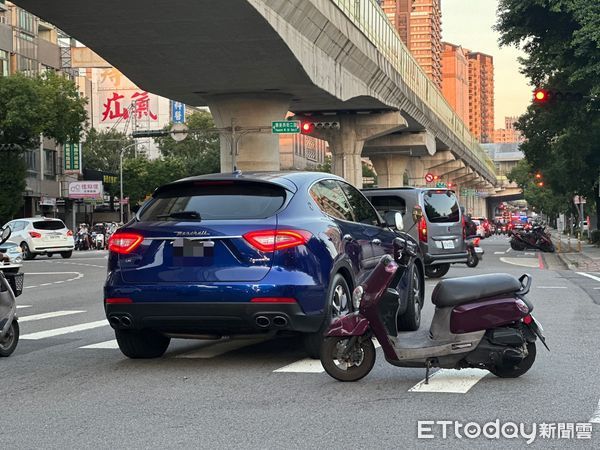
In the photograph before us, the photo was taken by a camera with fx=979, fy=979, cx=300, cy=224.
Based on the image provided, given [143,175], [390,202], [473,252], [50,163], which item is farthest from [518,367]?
[143,175]

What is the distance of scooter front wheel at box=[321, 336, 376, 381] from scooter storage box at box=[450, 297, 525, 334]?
69 centimetres

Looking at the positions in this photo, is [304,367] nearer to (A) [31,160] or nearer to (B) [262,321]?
(B) [262,321]

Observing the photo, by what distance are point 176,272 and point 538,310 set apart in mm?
7001

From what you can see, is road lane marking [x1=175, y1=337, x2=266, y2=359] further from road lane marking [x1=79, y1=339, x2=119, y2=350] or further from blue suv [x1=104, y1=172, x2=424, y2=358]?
road lane marking [x1=79, y1=339, x2=119, y2=350]

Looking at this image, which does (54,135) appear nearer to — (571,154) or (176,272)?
(571,154)

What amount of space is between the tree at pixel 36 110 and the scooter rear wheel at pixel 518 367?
1634 inches

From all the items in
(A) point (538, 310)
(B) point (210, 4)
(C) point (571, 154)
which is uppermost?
(B) point (210, 4)

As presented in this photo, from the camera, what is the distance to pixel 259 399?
7.07m

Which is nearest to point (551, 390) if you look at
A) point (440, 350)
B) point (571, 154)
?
point (440, 350)

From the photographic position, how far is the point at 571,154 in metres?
40.6

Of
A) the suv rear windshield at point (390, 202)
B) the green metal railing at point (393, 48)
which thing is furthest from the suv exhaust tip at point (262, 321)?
the green metal railing at point (393, 48)

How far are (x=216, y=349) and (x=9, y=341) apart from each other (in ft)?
6.74

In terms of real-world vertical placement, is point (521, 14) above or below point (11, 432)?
A: above

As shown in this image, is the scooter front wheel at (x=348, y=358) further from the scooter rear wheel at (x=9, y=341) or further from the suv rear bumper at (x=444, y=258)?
the suv rear bumper at (x=444, y=258)
